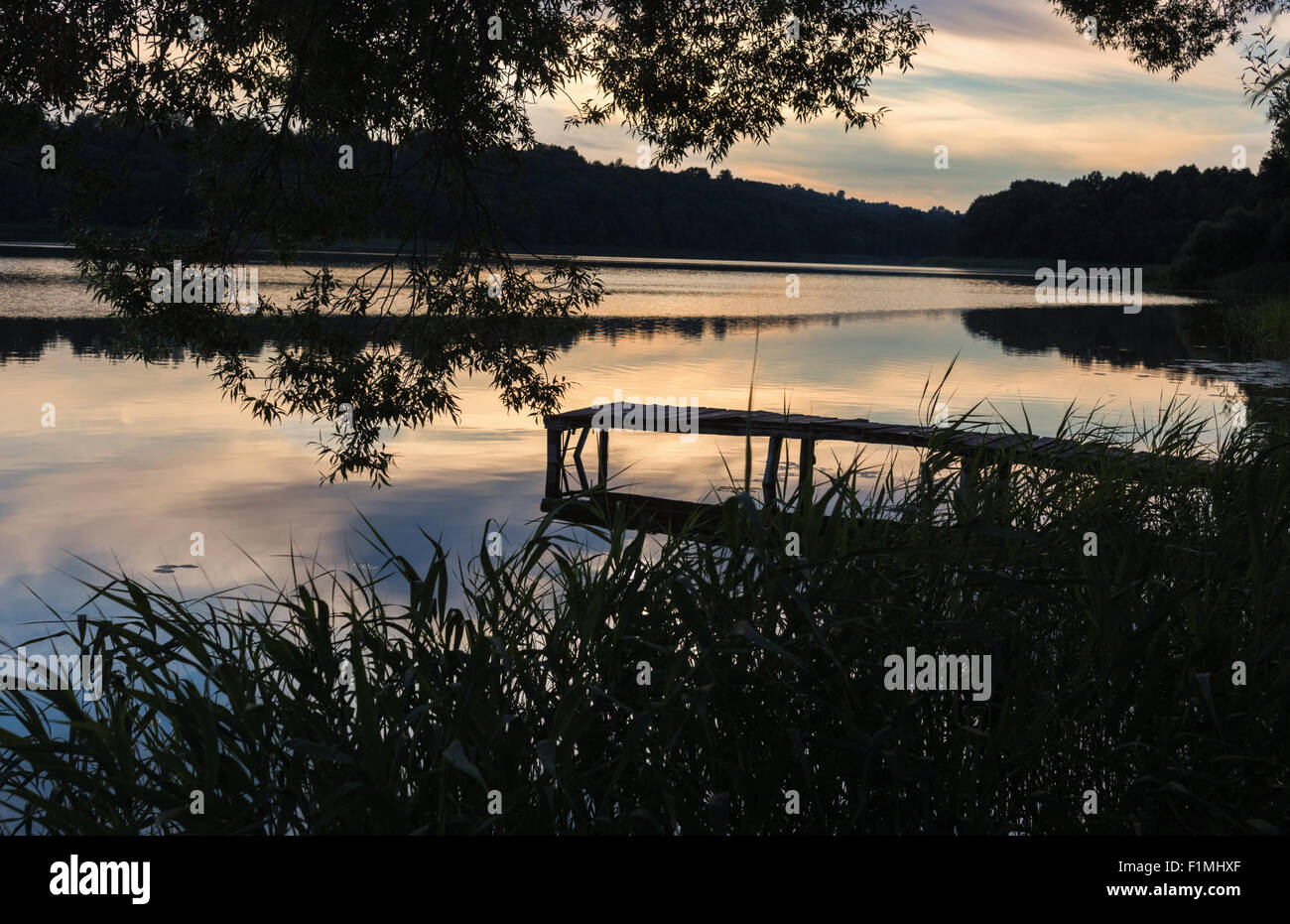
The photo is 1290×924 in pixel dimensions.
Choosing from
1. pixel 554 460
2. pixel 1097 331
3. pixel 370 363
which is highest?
pixel 1097 331

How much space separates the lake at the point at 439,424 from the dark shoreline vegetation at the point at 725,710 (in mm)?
909

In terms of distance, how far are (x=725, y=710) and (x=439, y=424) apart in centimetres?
1388

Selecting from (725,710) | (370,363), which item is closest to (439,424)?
(370,363)

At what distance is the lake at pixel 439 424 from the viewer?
34.3ft

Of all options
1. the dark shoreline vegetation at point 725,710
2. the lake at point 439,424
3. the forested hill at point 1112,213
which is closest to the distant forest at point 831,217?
the forested hill at point 1112,213

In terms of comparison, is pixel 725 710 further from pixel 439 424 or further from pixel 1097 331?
pixel 1097 331

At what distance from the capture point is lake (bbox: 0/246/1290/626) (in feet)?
34.3

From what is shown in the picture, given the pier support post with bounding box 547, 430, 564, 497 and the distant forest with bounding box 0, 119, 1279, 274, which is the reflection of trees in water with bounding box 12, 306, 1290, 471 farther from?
the distant forest with bounding box 0, 119, 1279, 274

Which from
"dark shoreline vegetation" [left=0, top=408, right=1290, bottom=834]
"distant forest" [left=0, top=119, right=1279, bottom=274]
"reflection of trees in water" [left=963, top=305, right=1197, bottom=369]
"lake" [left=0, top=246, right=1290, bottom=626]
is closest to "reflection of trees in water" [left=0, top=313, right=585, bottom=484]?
"lake" [left=0, top=246, right=1290, bottom=626]

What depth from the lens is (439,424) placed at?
17.1m

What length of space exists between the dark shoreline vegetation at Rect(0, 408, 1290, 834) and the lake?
0.91 meters

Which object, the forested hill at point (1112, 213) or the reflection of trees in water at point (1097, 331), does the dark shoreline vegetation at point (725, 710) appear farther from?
the forested hill at point (1112, 213)
